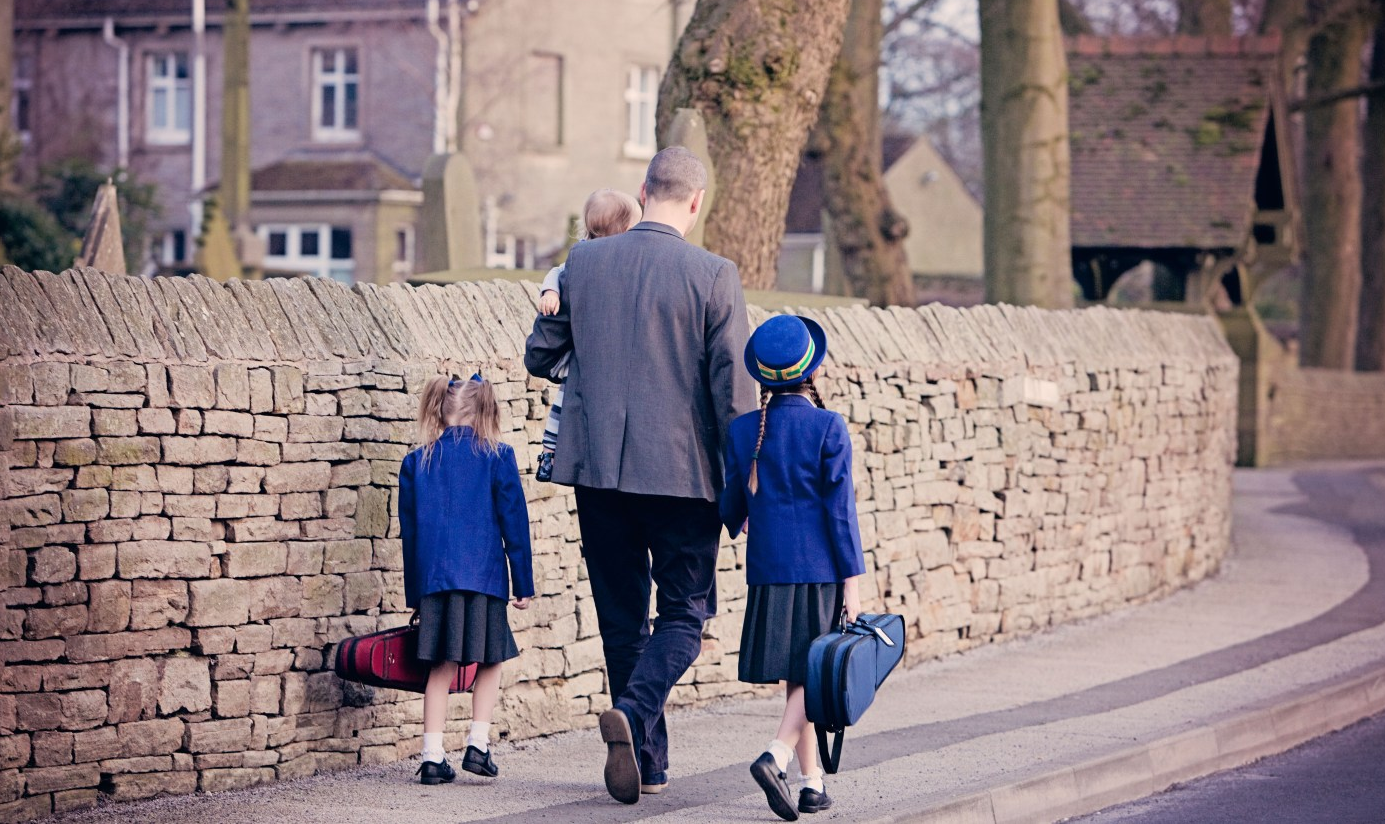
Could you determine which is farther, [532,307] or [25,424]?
[532,307]

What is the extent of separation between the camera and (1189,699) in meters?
8.62

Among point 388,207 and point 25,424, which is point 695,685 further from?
point 388,207

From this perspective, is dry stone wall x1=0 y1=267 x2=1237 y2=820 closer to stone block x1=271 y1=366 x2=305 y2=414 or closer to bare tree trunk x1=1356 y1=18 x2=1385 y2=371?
stone block x1=271 y1=366 x2=305 y2=414

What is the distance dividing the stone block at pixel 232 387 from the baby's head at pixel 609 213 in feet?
4.18

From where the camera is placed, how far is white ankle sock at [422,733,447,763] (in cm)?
653

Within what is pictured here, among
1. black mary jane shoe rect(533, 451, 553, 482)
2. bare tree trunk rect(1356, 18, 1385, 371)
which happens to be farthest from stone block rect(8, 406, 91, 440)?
bare tree trunk rect(1356, 18, 1385, 371)

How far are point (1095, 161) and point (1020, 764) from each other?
17712 millimetres

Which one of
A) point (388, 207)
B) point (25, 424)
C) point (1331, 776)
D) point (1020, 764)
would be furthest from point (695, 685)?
point (388, 207)

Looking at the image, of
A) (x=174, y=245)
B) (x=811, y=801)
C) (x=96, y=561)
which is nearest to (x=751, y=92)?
(x=811, y=801)

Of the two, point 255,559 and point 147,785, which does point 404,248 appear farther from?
point 147,785

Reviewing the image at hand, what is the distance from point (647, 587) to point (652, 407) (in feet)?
2.18

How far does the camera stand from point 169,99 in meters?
39.2

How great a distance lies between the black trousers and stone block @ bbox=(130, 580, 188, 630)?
136 cm

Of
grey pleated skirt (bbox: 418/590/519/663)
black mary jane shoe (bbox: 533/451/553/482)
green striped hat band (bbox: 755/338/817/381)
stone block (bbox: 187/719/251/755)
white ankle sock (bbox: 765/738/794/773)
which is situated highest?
green striped hat band (bbox: 755/338/817/381)
